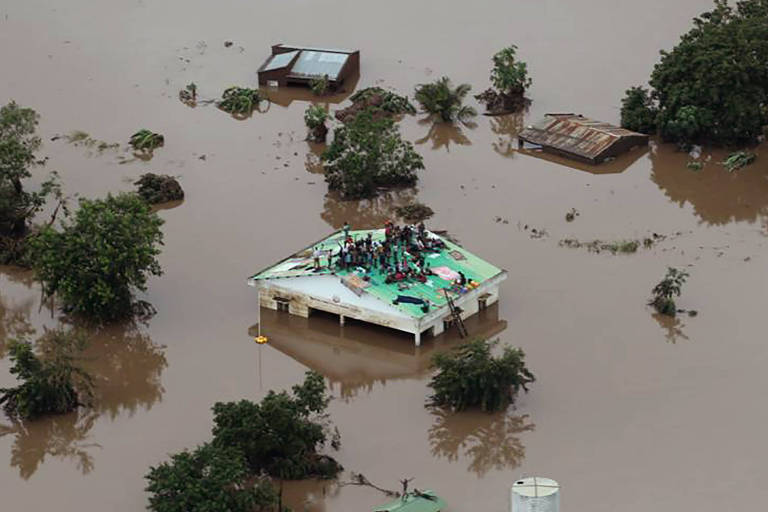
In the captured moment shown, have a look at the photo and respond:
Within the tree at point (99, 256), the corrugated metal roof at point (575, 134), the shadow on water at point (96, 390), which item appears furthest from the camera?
the corrugated metal roof at point (575, 134)

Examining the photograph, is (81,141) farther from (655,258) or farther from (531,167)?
(655,258)

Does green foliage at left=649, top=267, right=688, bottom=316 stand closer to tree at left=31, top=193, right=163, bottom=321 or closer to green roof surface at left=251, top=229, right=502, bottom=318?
green roof surface at left=251, top=229, right=502, bottom=318

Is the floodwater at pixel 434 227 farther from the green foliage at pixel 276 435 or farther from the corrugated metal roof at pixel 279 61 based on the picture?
the corrugated metal roof at pixel 279 61

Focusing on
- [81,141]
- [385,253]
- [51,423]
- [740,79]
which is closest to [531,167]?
[740,79]

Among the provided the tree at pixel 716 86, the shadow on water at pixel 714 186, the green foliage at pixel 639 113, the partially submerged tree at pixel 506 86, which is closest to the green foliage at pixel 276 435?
the shadow on water at pixel 714 186

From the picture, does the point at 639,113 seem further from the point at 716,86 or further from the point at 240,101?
the point at 240,101

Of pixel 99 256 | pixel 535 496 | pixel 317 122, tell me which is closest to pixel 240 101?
pixel 317 122

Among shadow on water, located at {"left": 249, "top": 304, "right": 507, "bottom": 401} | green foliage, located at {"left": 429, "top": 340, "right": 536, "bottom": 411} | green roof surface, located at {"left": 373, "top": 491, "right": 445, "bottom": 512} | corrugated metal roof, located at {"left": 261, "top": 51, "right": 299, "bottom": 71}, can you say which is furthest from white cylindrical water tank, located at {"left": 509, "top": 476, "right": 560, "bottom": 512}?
corrugated metal roof, located at {"left": 261, "top": 51, "right": 299, "bottom": 71}
